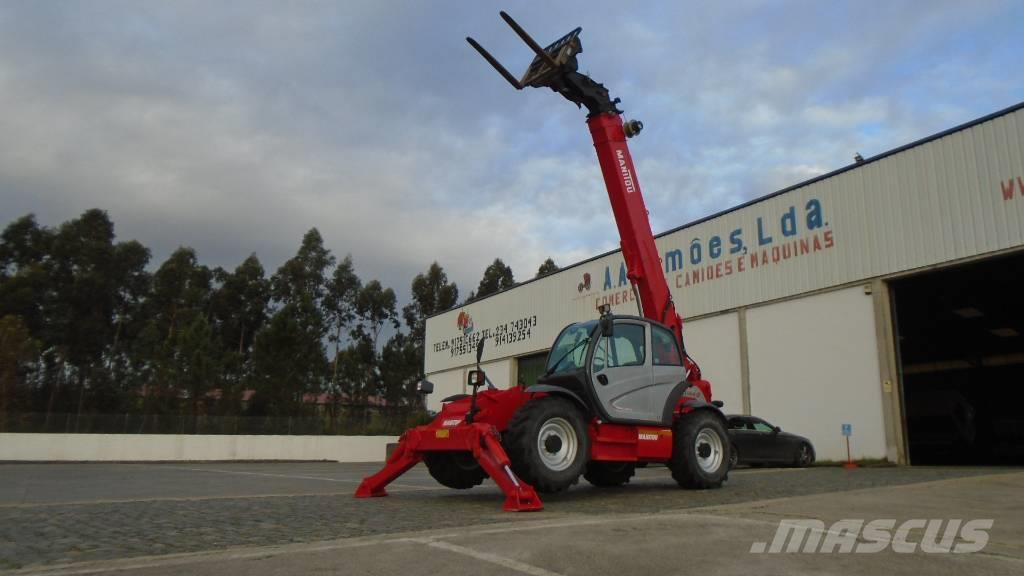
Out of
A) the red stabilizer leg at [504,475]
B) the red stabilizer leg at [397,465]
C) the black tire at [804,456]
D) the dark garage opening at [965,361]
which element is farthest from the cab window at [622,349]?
the dark garage opening at [965,361]

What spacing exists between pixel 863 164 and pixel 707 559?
56.5 feet

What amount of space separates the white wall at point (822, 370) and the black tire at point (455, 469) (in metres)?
12.5

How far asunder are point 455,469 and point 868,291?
13.5m

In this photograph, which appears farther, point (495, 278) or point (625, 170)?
point (495, 278)

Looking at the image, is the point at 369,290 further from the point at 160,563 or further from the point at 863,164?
the point at 160,563

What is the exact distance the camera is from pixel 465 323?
3847cm

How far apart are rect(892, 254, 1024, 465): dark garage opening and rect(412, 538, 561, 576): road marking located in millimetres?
16325

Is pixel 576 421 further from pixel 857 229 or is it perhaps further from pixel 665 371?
pixel 857 229

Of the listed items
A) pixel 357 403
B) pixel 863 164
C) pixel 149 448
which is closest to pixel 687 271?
pixel 863 164

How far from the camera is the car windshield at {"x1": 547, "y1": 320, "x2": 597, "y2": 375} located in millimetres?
9133

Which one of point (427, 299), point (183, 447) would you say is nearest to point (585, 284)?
point (183, 447)

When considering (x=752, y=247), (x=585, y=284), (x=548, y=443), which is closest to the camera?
(x=548, y=443)

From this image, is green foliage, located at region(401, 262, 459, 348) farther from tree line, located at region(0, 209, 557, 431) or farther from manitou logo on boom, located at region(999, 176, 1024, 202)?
manitou logo on boom, located at region(999, 176, 1024, 202)

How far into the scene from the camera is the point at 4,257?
56688 mm
